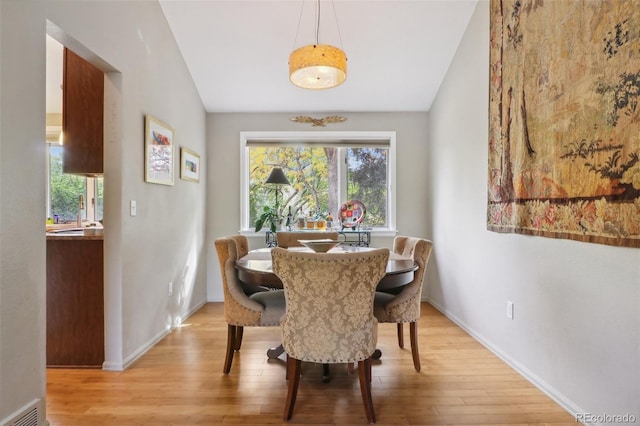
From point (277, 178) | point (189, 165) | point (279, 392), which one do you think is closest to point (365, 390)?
point (279, 392)

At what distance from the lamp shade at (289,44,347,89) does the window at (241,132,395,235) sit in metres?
1.89

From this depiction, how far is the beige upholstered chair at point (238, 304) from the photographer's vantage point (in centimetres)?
211

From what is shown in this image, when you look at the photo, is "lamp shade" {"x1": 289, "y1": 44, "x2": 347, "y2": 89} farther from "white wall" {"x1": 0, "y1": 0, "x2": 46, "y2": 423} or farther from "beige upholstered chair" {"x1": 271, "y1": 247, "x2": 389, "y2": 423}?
"white wall" {"x1": 0, "y1": 0, "x2": 46, "y2": 423}

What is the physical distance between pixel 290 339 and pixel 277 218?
243 centimetres

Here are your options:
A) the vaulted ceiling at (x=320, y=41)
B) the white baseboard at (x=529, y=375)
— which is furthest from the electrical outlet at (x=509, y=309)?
the vaulted ceiling at (x=320, y=41)

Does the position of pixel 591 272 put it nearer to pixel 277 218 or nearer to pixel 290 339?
pixel 290 339

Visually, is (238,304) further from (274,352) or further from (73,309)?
(73,309)

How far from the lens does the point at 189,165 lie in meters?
3.47

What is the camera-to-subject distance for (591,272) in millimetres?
1645

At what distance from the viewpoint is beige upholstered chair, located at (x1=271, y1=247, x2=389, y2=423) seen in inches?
60.0

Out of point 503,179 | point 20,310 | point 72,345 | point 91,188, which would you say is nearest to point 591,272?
point 503,179

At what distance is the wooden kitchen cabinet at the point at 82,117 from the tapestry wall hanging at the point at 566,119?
2.81 m

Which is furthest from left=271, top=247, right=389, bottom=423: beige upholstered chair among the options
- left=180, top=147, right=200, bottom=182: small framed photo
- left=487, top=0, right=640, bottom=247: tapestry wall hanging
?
left=180, top=147, right=200, bottom=182: small framed photo

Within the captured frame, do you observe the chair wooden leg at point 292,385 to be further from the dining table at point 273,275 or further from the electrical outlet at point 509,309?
the electrical outlet at point 509,309
